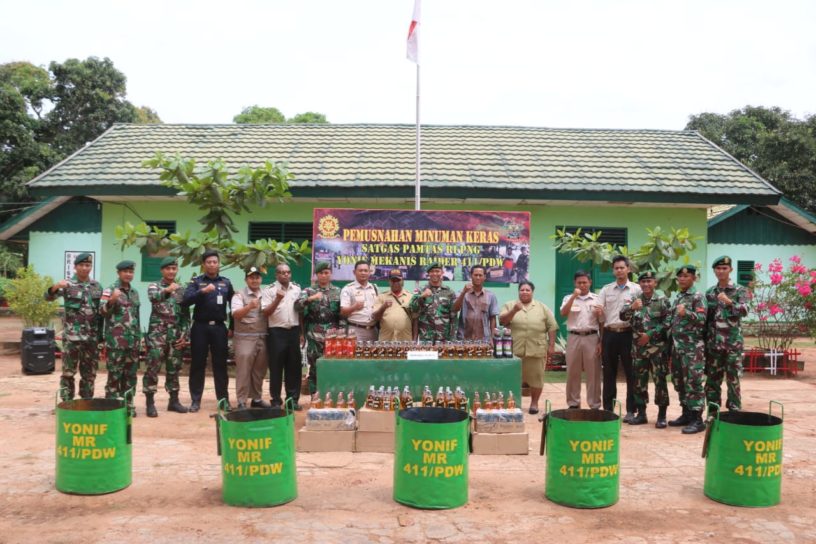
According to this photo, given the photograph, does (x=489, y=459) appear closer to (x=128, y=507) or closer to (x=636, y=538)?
(x=636, y=538)

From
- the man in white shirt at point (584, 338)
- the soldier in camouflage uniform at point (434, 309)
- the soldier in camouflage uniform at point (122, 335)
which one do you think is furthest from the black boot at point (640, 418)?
the soldier in camouflage uniform at point (122, 335)

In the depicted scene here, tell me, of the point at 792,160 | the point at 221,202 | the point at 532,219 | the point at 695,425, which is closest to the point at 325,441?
the point at 695,425

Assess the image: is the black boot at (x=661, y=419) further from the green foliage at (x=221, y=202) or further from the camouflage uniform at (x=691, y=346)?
the green foliage at (x=221, y=202)

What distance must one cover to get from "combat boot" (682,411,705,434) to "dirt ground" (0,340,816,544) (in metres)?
0.31

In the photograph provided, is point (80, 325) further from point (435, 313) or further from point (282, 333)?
point (435, 313)

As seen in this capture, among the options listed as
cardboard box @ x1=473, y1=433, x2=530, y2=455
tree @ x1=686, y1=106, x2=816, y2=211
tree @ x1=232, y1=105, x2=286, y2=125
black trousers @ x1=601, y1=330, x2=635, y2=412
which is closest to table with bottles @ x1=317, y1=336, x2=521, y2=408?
cardboard box @ x1=473, y1=433, x2=530, y2=455

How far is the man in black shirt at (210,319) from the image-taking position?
766cm

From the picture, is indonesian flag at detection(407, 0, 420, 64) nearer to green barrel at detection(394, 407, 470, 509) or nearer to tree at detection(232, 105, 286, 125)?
green barrel at detection(394, 407, 470, 509)

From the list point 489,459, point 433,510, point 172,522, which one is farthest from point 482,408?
Result: point 172,522

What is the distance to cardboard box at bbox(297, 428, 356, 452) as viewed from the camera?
6.20 m

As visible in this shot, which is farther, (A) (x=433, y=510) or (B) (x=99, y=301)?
(B) (x=99, y=301)

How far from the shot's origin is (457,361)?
6754 millimetres

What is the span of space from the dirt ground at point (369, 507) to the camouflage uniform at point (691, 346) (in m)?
0.59

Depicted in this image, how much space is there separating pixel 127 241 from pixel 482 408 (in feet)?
20.0
